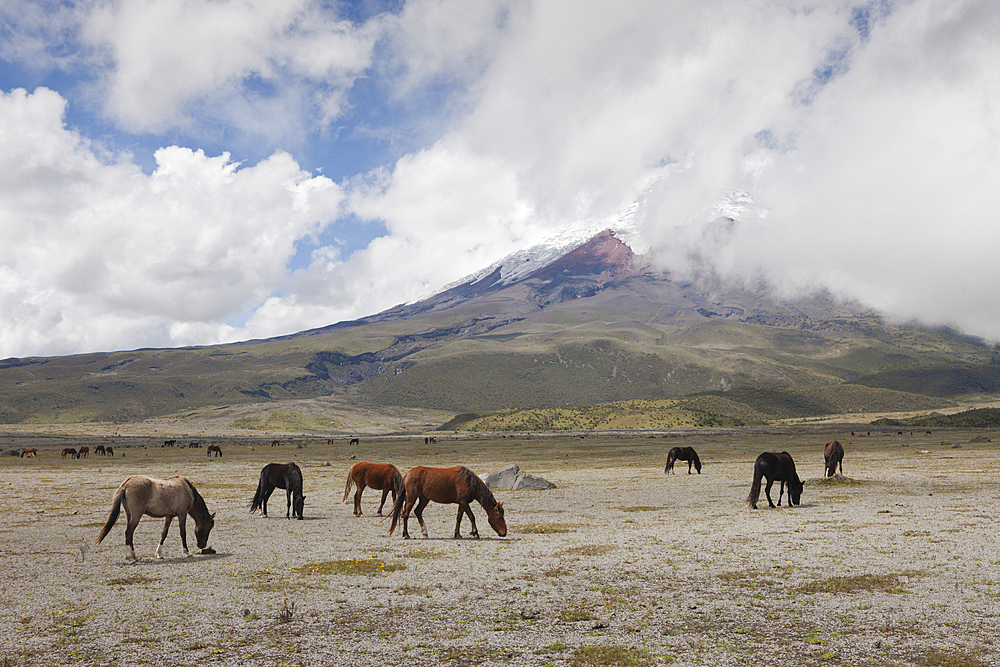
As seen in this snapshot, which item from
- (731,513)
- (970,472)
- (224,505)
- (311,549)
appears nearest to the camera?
(311,549)

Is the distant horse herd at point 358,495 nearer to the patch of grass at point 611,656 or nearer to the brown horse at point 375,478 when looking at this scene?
the brown horse at point 375,478

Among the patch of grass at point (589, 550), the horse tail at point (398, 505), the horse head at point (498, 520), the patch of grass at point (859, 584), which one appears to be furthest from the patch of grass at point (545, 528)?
the patch of grass at point (859, 584)

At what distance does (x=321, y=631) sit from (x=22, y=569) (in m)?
10.4

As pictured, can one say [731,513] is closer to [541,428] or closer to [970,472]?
[970,472]

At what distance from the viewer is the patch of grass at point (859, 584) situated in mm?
13297

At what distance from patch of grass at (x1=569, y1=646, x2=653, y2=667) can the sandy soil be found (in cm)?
5

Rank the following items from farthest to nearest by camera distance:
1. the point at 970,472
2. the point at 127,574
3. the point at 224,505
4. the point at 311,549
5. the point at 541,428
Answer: the point at 541,428 < the point at 970,472 < the point at 224,505 < the point at 311,549 < the point at 127,574

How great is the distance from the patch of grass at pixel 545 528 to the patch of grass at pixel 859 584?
955cm

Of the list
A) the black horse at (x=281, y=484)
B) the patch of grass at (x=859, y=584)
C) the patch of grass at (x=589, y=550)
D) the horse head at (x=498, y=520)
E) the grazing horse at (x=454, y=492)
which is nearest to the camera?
the patch of grass at (x=859, y=584)

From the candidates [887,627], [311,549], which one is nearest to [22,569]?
[311,549]

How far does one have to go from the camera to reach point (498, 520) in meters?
20.7

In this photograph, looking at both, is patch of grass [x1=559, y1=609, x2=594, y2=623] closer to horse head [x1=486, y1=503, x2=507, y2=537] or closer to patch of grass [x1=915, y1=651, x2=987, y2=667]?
patch of grass [x1=915, y1=651, x2=987, y2=667]

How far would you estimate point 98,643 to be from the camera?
34.1 feet

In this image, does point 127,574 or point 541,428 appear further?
point 541,428
